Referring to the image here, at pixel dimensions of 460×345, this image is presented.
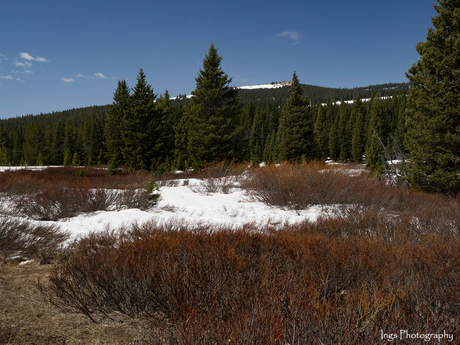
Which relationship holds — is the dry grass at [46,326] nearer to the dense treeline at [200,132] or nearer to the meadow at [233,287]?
the meadow at [233,287]

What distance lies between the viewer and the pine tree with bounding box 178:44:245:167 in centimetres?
2011

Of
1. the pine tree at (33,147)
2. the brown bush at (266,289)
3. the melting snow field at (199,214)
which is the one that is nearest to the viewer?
the brown bush at (266,289)

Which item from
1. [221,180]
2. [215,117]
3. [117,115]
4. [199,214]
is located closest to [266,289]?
[199,214]

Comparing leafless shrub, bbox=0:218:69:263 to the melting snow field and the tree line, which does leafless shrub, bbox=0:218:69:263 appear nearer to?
the melting snow field

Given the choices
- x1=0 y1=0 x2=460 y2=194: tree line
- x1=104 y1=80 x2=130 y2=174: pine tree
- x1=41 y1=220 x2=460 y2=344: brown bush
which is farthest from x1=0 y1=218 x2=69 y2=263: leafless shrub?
x1=104 y1=80 x2=130 y2=174: pine tree

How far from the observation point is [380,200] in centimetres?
855

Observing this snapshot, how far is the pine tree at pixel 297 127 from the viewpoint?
95.3ft

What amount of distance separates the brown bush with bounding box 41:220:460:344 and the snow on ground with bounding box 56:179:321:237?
2739mm

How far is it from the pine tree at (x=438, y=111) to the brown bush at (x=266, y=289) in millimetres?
9246

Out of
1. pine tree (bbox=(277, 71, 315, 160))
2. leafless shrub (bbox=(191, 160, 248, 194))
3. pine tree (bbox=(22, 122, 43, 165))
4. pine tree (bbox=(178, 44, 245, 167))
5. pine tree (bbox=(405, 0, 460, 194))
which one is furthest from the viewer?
pine tree (bbox=(22, 122, 43, 165))

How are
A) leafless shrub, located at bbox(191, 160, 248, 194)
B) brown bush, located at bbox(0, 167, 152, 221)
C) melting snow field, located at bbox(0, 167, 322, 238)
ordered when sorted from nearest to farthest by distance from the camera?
melting snow field, located at bbox(0, 167, 322, 238) → brown bush, located at bbox(0, 167, 152, 221) → leafless shrub, located at bbox(191, 160, 248, 194)

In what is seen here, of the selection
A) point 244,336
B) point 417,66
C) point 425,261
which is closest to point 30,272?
point 244,336

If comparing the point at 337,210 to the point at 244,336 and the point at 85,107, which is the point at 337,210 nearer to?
the point at 244,336

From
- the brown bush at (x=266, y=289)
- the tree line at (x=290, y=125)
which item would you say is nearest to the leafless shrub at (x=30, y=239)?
the brown bush at (x=266, y=289)
